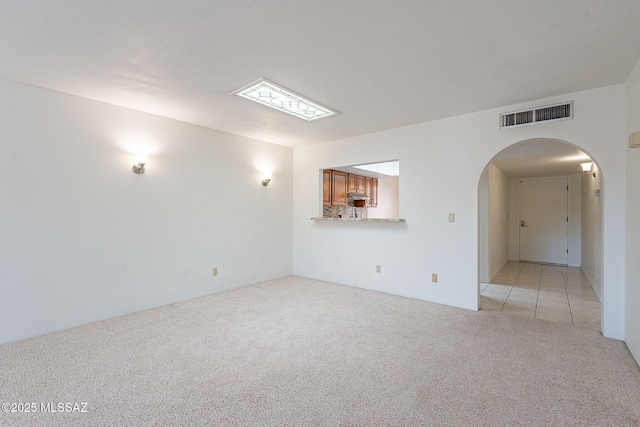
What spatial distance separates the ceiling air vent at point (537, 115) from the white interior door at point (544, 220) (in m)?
5.39

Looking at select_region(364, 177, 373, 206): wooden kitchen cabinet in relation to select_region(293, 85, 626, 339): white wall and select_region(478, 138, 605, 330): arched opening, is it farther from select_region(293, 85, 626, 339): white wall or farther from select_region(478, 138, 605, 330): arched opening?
select_region(478, 138, 605, 330): arched opening

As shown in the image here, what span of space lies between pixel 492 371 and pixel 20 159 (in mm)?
4537

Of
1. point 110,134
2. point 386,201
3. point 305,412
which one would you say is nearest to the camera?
point 305,412

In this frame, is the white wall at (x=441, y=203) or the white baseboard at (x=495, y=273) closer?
the white wall at (x=441, y=203)

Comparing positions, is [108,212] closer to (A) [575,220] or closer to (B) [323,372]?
(B) [323,372]

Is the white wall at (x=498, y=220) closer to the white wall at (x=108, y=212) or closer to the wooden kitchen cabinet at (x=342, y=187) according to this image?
the wooden kitchen cabinet at (x=342, y=187)

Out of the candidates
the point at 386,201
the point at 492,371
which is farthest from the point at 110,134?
the point at 386,201

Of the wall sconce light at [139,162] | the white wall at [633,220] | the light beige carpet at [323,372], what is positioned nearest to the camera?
the light beige carpet at [323,372]

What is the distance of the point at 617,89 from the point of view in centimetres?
285

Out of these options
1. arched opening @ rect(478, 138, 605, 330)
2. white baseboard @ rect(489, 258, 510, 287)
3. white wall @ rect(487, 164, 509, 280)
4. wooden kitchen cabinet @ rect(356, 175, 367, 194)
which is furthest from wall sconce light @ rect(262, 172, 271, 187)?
white baseboard @ rect(489, 258, 510, 287)

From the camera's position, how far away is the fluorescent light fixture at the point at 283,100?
9.55ft

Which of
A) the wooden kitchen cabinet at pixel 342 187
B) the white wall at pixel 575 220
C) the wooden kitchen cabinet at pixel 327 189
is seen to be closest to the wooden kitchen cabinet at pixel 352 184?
the wooden kitchen cabinet at pixel 342 187

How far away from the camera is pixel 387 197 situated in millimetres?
8414

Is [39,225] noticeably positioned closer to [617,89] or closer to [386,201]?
[617,89]
